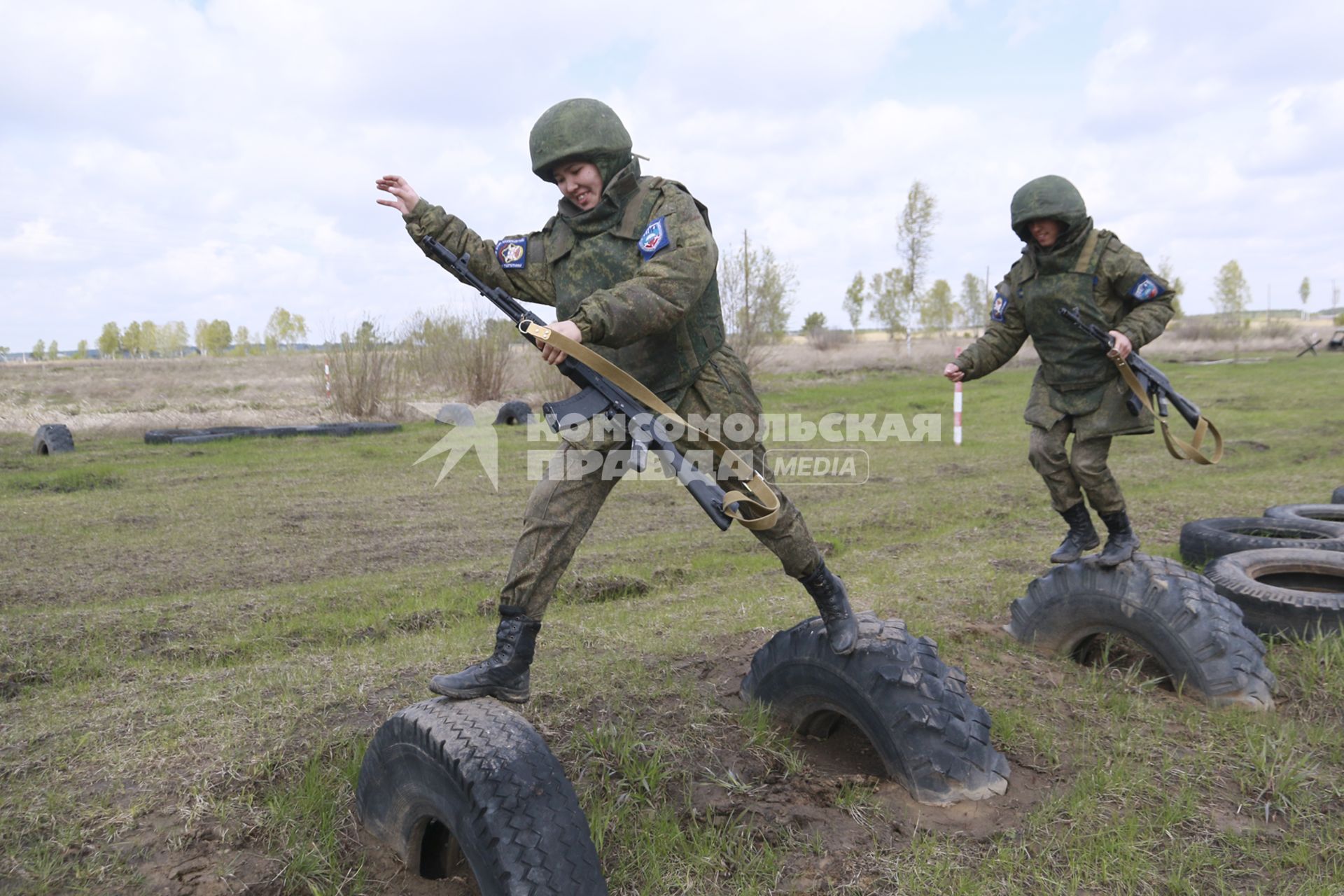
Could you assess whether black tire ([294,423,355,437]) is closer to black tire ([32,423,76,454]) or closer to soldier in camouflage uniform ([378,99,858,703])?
black tire ([32,423,76,454])

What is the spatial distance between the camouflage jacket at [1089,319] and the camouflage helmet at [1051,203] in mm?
235

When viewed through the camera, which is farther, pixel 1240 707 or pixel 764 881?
pixel 1240 707

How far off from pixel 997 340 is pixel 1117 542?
125 cm

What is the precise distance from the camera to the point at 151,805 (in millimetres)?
2990

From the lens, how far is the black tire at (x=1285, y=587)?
14.5 feet

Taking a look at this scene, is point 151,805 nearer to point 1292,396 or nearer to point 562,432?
point 562,432

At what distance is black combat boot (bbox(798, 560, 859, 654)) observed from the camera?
326 centimetres

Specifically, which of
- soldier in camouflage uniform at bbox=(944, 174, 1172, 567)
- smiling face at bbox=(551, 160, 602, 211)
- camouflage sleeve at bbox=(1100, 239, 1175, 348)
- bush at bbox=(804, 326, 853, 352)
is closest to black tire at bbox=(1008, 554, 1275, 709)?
soldier in camouflage uniform at bbox=(944, 174, 1172, 567)

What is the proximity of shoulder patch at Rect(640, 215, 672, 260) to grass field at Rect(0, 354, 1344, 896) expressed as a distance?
181cm

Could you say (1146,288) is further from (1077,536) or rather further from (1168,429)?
(1077,536)

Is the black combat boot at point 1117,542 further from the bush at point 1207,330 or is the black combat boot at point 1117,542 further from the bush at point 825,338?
the bush at point 1207,330

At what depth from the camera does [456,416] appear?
19.4 meters

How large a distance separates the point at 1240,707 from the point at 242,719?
4.14 m

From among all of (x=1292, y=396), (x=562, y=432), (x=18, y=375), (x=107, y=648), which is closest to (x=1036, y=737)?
(x=562, y=432)
